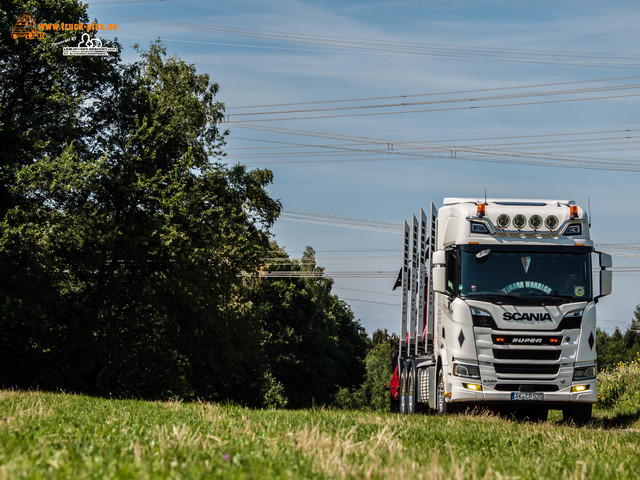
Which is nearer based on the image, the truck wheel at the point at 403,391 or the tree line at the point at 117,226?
the truck wheel at the point at 403,391

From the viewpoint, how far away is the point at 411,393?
1938cm

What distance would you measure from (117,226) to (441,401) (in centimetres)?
1853

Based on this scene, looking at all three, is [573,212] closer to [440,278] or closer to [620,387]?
[440,278]

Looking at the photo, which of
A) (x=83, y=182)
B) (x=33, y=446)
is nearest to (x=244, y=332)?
(x=83, y=182)

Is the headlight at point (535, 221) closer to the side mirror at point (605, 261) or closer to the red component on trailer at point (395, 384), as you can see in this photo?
the side mirror at point (605, 261)

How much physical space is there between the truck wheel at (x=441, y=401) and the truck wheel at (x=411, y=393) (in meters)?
2.67

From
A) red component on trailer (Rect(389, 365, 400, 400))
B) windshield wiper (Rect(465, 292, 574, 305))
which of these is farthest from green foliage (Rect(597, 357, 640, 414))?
windshield wiper (Rect(465, 292, 574, 305))

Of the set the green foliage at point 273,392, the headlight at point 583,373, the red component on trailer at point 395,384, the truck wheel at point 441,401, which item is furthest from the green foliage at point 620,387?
the green foliage at point 273,392

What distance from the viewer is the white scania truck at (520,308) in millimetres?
14867

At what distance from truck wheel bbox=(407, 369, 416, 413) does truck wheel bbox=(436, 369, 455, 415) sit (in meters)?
2.67

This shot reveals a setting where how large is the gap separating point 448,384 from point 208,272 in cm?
2004

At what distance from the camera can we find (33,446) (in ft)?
15.0

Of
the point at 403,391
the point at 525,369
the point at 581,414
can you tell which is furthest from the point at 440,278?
the point at 403,391

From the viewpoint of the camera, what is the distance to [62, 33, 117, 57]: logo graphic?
29969 mm
